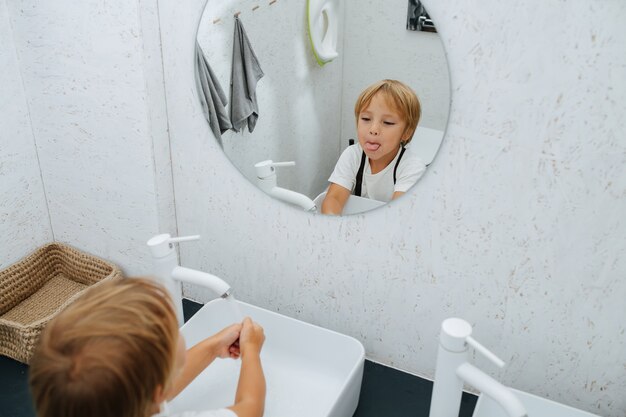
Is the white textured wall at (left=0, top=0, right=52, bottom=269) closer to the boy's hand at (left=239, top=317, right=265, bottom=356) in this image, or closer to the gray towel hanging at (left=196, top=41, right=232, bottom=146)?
the gray towel hanging at (left=196, top=41, right=232, bottom=146)

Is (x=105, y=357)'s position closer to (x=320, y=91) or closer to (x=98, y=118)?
(x=320, y=91)

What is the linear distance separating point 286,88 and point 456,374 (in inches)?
23.6

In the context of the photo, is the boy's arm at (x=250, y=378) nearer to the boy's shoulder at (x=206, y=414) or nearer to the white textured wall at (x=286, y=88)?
the boy's shoulder at (x=206, y=414)

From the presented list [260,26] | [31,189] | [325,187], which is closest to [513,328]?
[325,187]

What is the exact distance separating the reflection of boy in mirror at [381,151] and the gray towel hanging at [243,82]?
21 cm

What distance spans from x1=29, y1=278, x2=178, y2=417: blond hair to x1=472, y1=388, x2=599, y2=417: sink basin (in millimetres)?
611

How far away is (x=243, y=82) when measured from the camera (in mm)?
1098

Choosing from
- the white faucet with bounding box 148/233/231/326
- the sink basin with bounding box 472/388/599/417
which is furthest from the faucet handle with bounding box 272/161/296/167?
the sink basin with bounding box 472/388/599/417

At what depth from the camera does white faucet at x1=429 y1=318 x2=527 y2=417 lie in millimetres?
839

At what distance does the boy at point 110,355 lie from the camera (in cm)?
65

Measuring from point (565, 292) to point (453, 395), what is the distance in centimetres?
27

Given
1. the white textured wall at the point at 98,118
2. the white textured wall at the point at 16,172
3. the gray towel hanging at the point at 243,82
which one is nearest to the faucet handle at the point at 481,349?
the gray towel hanging at the point at 243,82

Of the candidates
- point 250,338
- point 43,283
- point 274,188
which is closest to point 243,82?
point 274,188

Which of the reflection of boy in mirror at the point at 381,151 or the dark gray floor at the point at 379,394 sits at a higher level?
the reflection of boy in mirror at the point at 381,151
